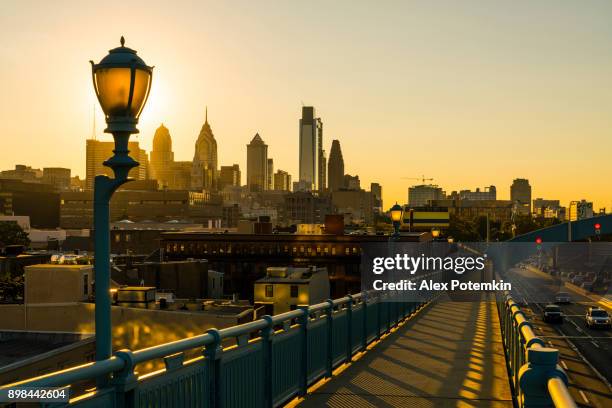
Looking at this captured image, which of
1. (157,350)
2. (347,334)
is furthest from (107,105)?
(347,334)

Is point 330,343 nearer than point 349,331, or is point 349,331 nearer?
point 330,343

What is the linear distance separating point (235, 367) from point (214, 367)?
0.73 meters

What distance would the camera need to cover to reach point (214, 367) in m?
8.45

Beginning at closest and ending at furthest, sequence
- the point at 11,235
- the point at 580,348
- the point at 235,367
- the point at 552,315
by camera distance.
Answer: the point at 235,367 < the point at 580,348 < the point at 552,315 < the point at 11,235

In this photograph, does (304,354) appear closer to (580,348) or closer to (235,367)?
(235,367)

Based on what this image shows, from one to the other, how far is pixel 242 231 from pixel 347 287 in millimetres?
37907

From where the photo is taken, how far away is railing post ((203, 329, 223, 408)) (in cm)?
834

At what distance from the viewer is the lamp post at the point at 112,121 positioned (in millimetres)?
7191

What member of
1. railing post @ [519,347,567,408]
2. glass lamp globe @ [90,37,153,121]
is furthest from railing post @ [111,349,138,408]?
railing post @ [519,347,567,408]

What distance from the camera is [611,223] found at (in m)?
68.6

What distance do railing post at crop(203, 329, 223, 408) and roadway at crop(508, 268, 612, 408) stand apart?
1151 inches

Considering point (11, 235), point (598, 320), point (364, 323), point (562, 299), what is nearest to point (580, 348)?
point (598, 320)

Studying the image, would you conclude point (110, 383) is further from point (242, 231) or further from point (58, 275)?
point (242, 231)

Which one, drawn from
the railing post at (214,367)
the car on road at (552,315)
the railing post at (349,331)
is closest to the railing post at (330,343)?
the railing post at (349,331)
